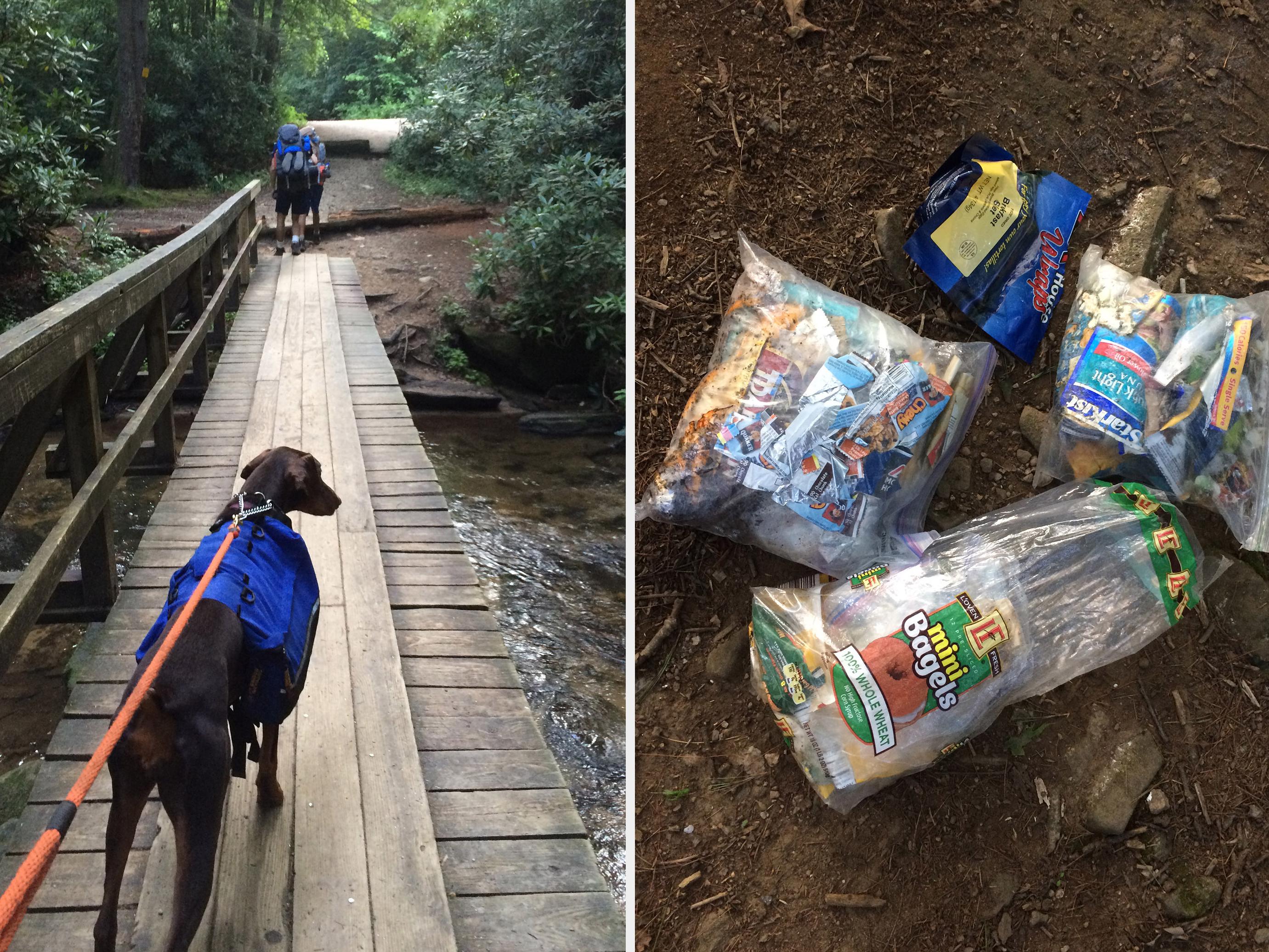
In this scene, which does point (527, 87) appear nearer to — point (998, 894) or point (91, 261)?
point (91, 261)

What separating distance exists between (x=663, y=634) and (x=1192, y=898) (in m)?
1.18

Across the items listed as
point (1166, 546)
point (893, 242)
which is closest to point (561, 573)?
point (893, 242)

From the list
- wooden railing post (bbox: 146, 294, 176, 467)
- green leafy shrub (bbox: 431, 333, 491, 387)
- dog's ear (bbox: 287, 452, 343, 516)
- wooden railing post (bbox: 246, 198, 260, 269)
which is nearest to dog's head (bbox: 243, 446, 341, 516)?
dog's ear (bbox: 287, 452, 343, 516)

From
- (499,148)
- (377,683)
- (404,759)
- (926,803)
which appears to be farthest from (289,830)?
(499,148)

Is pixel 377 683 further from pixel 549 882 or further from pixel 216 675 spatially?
pixel 216 675

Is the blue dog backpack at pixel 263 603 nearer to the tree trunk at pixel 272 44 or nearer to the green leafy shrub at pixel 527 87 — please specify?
the green leafy shrub at pixel 527 87

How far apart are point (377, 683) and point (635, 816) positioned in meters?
0.60

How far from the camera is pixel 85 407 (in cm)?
151

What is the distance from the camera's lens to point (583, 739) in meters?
2.63

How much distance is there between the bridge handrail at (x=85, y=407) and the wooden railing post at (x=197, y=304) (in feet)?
0.64

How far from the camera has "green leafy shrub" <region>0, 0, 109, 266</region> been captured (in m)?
2.73

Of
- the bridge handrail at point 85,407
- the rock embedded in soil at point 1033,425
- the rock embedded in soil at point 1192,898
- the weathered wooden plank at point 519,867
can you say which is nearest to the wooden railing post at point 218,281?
the bridge handrail at point 85,407

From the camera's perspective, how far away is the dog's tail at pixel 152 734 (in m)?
0.86

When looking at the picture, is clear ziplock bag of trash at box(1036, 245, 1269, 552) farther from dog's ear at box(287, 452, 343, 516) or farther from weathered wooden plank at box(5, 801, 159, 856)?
weathered wooden plank at box(5, 801, 159, 856)
